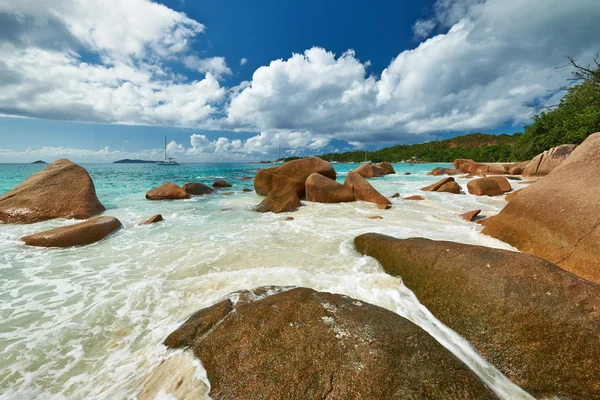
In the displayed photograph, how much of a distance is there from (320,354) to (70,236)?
708 centimetres

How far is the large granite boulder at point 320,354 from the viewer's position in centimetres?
172

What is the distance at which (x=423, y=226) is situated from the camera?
7250 millimetres

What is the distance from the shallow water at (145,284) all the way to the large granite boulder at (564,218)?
1.99 feet

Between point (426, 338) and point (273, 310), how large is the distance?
4.74 feet

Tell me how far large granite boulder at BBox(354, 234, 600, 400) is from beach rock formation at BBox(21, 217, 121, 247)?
7636 millimetres

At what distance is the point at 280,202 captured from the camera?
1026cm

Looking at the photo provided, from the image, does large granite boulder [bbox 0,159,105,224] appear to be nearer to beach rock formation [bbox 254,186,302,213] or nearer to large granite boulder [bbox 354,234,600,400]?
beach rock formation [bbox 254,186,302,213]

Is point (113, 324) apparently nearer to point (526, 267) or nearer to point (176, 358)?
point (176, 358)

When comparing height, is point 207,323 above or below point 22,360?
above

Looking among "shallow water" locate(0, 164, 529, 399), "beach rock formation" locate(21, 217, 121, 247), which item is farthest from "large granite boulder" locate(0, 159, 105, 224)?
"beach rock formation" locate(21, 217, 121, 247)

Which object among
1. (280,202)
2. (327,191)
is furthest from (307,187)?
(280,202)

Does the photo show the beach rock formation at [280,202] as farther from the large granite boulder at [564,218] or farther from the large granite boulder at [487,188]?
the large granite boulder at [487,188]

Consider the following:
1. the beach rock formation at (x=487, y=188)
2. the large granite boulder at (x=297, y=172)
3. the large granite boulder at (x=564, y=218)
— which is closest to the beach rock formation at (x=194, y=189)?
the large granite boulder at (x=297, y=172)

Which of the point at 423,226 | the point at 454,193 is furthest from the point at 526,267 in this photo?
the point at 454,193
